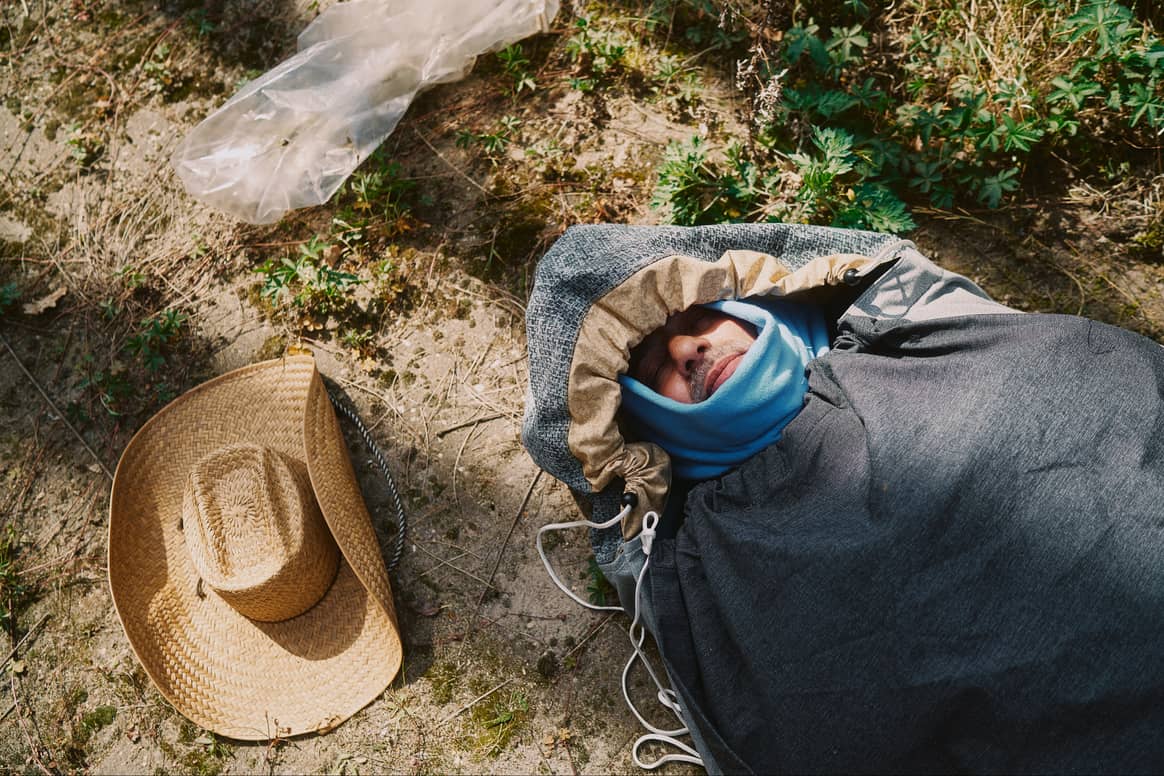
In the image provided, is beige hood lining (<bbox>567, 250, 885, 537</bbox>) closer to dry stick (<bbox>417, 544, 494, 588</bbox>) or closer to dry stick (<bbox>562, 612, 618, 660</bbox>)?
dry stick (<bbox>562, 612, 618, 660</bbox>)

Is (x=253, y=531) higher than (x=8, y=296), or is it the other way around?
(x=8, y=296)

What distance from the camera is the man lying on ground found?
2176 millimetres

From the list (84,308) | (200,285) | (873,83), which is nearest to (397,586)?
(200,285)

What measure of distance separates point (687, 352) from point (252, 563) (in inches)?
68.2

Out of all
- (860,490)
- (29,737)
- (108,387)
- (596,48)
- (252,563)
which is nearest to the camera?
(860,490)

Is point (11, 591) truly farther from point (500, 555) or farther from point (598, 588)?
point (598, 588)

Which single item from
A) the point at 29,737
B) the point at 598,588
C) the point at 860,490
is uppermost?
the point at 860,490

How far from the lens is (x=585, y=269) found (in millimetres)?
2779

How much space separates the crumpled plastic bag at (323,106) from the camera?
11.1 ft

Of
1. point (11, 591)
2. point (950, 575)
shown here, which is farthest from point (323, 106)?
point (950, 575)

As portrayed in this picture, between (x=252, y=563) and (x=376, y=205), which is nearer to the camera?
(x=252, y=563)

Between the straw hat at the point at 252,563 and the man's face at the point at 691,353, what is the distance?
4.16ft

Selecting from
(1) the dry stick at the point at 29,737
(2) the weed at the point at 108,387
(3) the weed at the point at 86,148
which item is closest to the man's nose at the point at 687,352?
(2) the weed at the point at 108,387

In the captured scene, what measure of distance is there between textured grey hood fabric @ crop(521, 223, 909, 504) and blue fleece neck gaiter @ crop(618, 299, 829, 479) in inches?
9.7
